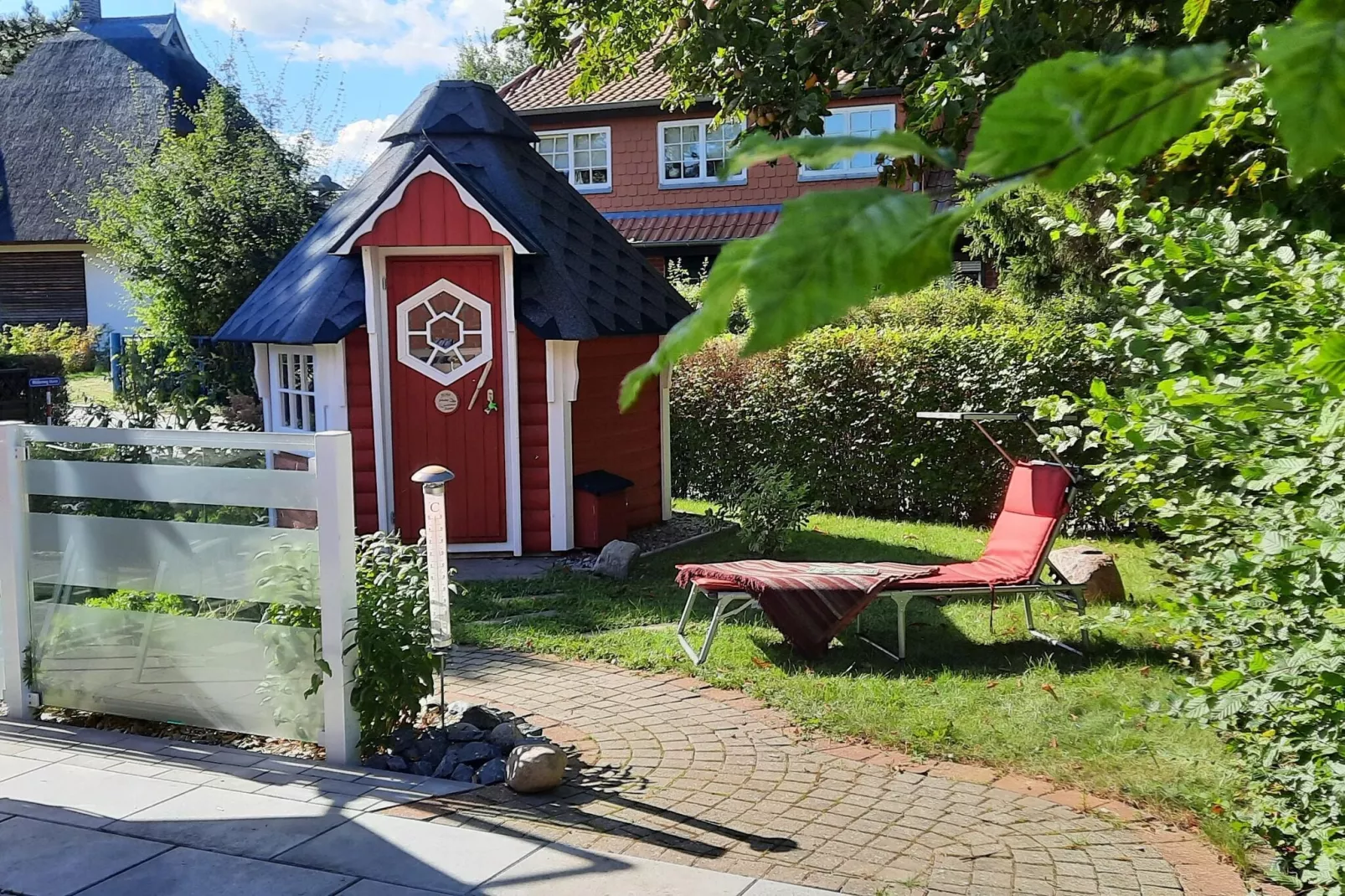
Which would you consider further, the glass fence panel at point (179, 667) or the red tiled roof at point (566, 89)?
the red tiled roof at point (566, 89)

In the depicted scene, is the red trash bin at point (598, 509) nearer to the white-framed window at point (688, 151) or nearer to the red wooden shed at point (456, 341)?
the red wooden shed at point (456, 341)

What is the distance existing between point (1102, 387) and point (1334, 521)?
1003mm

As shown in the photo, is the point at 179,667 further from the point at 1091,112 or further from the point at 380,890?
the point at 1091,112

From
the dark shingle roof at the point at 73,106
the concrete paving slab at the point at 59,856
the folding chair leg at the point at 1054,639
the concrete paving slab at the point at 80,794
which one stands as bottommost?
the concrete paving slab at the point at 59,856

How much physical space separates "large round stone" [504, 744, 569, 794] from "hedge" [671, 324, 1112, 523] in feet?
20.1

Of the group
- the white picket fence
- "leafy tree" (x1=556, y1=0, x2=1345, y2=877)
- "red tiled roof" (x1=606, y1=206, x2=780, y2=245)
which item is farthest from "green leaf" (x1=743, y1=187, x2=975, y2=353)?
"red tiled roof" (x1=606, y1=206, x2=780, y2=245)

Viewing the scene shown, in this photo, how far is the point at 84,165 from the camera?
108 feet

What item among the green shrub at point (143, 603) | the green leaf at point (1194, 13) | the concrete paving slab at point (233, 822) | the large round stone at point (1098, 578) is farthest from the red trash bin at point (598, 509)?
the green leaf at point (1194, 13)

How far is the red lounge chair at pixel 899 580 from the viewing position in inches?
273

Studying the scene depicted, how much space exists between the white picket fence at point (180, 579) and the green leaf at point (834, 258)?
4817mm

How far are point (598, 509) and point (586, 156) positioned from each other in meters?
15.8

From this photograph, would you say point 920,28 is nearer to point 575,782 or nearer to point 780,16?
point 780,16

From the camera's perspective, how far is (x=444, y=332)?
10.5 metres

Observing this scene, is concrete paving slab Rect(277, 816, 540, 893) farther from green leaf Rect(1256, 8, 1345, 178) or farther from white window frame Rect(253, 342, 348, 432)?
white window frame Rect(253, 342, 348, 432)
